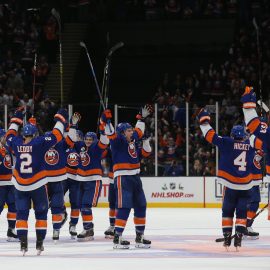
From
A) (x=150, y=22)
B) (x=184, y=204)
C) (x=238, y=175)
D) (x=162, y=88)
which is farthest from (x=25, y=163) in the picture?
(x=150, y=22)

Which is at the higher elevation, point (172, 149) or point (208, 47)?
point (208, 47)

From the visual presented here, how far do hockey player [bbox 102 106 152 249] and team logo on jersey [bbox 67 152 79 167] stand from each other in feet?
5.77

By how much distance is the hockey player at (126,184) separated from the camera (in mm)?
12000

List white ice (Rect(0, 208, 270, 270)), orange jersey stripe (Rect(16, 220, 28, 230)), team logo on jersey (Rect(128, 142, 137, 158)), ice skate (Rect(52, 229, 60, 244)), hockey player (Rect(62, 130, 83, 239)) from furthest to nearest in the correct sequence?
1. hockey player (Rect(62, 130, 83, 239))
2. ice skate (Rect(52, 229, 60, 244))
3. team logo on jersey (Rect(128, 142, 137, 158))
4. orange jersey stripe (Rect(16, 220, 28, 230))
5. white ice (Rect(0, 208, 270, 270))

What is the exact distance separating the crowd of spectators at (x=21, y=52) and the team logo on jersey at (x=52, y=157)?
33.3 ft

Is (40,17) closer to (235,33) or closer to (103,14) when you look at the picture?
(103,14)

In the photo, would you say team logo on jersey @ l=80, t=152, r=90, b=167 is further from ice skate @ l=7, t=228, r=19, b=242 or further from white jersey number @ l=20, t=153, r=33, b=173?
white jersey number @ l=20, t=153, r=33, b=173

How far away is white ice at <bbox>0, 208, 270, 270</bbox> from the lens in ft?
32.7

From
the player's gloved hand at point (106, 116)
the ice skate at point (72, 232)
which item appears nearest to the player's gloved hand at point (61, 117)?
the player's gloved hand at point (106, 116)

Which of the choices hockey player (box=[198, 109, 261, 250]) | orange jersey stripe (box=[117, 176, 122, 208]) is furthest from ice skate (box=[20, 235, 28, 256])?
hockey player (box=[198, 109, 261, 250])

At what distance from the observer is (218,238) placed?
13125 mm

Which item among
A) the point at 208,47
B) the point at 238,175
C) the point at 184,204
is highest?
the point at 208,47

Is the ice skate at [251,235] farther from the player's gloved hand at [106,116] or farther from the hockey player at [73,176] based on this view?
the player's gloved hand at [106,116]

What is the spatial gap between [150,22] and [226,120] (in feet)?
21.6
